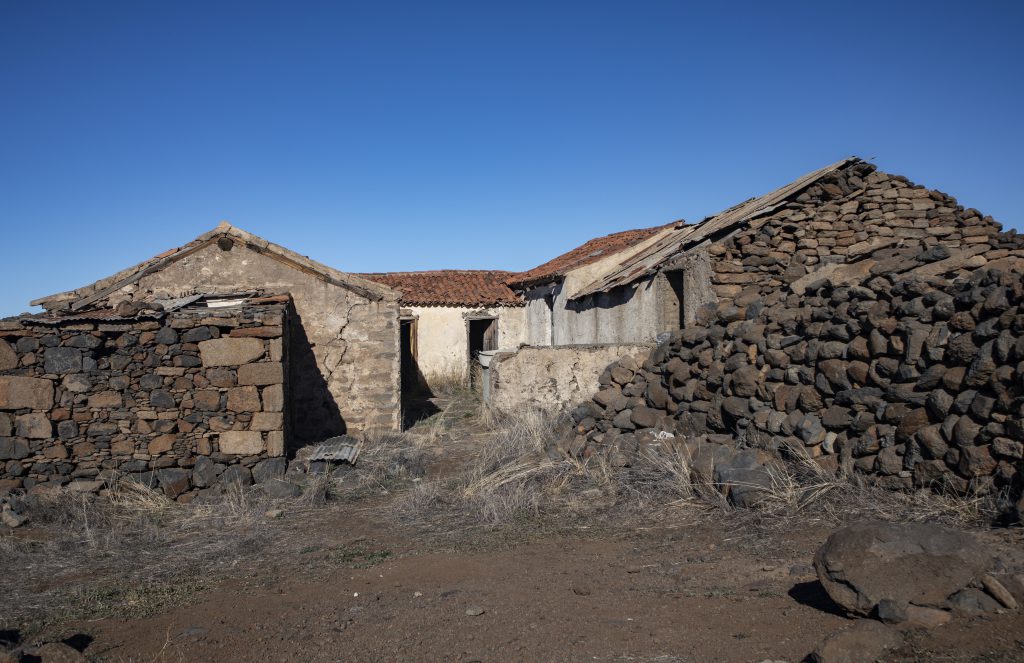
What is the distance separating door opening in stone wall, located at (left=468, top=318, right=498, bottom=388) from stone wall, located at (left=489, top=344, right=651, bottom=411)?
345 inches

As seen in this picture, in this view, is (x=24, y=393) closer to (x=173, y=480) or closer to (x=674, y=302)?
(x=173, y=480)

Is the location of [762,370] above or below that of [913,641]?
above

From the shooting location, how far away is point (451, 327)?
824 inches

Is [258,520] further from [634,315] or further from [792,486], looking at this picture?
[634,315]

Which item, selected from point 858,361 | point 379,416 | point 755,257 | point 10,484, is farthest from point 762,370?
point 10,484

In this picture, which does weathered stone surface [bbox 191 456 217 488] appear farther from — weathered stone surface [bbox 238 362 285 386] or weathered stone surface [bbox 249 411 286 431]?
weathered stone surface [bbox 238 362 285 386]

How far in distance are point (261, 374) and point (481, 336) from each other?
1365 cm

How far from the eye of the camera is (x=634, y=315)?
1355cm

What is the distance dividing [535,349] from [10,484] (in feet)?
22.8

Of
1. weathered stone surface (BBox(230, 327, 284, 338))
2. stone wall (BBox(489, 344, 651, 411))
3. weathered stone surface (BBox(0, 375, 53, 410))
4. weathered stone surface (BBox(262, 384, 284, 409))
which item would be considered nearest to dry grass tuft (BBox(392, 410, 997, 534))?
stone wall (BBox(489, 344, 651, 411))

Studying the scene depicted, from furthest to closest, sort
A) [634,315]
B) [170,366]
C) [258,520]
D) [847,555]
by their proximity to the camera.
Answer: [634,315], [170,366], [258,520], [847,555]

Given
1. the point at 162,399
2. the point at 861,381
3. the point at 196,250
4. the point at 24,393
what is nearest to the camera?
the point at 861,381

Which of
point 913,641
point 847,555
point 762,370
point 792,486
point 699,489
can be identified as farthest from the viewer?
point 762,370

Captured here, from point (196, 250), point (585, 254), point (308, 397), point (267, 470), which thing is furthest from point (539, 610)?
point (585, 254)
